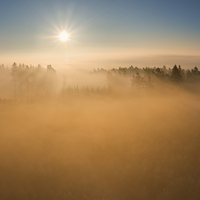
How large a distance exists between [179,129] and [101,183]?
44.7 ft

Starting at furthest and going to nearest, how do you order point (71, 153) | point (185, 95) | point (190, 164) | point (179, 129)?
point (185, 95) < point (179, 129) < point (71, 153) < point (190, 164)

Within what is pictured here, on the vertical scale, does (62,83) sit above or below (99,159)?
above

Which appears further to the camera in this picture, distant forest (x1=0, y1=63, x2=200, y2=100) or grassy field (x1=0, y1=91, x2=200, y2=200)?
distant forest (x1=0, y1=63, x2=200, y2=100)

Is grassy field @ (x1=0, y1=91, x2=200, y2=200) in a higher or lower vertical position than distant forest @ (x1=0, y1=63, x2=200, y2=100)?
lower

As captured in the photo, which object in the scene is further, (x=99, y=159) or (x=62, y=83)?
(x=62, y=83)

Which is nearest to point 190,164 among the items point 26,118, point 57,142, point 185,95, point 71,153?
point 71,153

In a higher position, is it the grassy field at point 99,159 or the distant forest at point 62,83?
the distant forest at point 62,83

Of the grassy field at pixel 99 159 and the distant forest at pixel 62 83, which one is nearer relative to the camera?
the grassy field at pixel 99 159

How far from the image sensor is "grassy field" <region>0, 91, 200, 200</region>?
642 inches

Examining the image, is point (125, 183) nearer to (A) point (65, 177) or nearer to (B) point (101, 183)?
(B) point (101, 183)

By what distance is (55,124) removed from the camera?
27391mm

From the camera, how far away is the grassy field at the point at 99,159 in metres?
16.3

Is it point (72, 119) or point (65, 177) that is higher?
point (72, 119)

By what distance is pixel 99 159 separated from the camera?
19.6m
